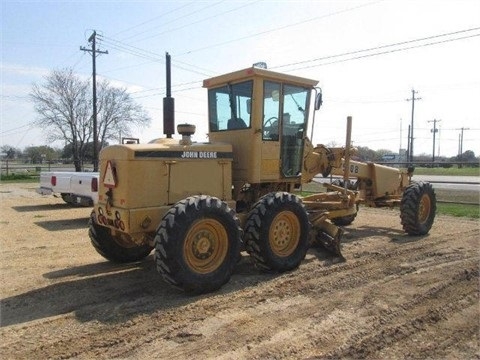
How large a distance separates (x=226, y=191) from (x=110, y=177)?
167 cm

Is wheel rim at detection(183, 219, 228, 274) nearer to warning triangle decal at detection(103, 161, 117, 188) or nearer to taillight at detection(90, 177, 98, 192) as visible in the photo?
warning triangle decal at detection(103, 161, 117, 188)

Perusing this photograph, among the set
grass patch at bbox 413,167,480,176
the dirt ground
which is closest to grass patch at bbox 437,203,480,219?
the dirt ground

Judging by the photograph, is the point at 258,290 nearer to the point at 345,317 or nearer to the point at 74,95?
the point at 345,317

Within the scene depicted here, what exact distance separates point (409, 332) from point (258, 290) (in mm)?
1844

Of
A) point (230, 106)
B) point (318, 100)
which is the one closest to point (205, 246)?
point (230, 106)

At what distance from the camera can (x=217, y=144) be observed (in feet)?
21.2

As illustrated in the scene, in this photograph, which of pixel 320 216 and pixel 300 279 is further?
pixel 320 216

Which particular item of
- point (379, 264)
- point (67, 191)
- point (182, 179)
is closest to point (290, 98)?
point (182, 179)

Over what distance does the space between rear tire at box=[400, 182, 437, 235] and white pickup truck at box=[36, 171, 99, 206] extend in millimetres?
7219

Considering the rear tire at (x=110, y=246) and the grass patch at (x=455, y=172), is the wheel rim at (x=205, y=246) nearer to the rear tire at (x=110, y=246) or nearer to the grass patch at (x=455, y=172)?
the rear tire at (x=110, y=246)

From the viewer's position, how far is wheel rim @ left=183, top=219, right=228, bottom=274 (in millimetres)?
5367

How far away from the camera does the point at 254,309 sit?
188 inches

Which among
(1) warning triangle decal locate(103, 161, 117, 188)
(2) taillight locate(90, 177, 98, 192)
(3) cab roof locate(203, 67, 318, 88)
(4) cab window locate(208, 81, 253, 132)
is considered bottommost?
(2) taillight locate(90, 177, 98, 192)

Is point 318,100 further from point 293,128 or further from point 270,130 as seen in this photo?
point 270,130
